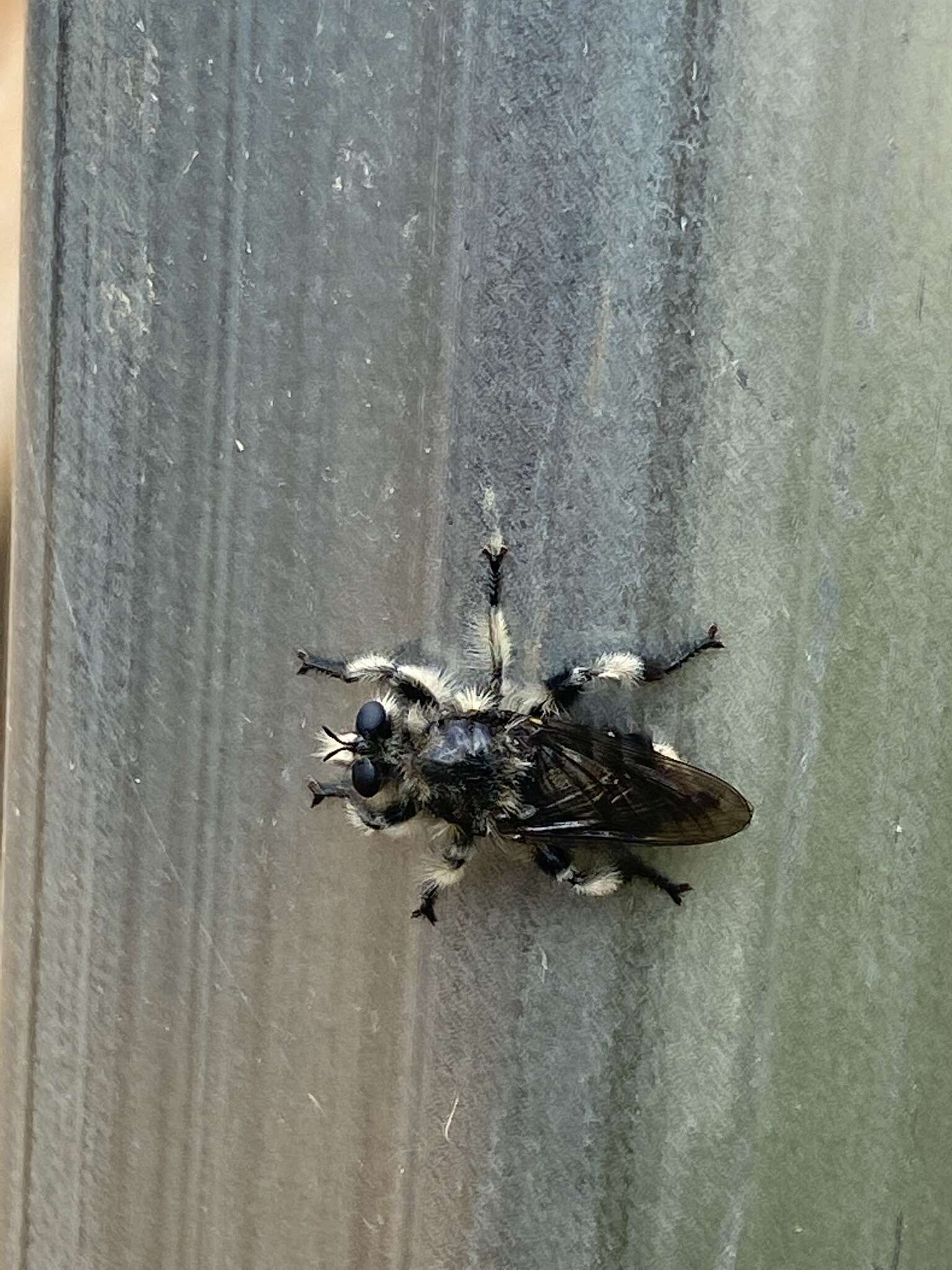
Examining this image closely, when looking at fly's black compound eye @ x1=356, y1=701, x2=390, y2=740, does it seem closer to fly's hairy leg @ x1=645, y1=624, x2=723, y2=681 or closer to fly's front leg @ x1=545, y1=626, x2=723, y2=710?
fly's front leg @ x1=545, y1=626, x2=723, y2=710

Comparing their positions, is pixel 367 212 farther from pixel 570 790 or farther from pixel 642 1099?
pixel 642 1099

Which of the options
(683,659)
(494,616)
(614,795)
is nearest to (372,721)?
(494,616)

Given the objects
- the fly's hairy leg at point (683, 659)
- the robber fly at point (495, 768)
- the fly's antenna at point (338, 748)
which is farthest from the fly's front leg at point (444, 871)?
the fly's hairy leg at point (683, 659)

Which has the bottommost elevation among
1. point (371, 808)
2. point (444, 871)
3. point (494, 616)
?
point (444, 871)

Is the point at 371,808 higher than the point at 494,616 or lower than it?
lower

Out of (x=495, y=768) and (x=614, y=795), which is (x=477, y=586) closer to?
(x=495, y=768)

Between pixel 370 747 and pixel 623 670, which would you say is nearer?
pixel 623 670

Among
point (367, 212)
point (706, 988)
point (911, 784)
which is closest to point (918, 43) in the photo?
point (367, 212)
